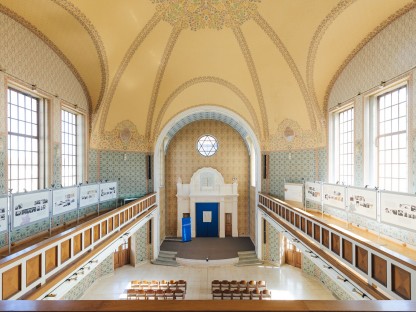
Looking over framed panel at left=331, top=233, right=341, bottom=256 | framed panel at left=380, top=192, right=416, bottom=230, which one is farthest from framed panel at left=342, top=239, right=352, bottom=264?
framed panel at left=380, top=192, right=416, bottom=230

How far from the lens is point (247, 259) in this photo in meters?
14.7

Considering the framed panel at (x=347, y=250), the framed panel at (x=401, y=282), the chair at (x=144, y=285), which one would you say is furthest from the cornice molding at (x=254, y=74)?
the framed panel at (x=401, y=282)

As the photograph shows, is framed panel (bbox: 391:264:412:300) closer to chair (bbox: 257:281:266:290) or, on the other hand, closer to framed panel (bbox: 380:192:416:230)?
framed panel (bbox: 380:192:416:230)

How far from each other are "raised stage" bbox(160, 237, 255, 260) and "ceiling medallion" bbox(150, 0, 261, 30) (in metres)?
11.7

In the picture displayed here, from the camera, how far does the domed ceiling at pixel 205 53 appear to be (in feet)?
26.3

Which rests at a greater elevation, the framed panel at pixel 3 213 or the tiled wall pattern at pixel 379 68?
the tiled wall pattern at pixel 379 68

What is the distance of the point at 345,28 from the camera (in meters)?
8.57

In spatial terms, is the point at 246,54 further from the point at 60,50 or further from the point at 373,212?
the point at 373,212

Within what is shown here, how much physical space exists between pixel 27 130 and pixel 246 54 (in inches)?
345

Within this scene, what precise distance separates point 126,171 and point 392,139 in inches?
447

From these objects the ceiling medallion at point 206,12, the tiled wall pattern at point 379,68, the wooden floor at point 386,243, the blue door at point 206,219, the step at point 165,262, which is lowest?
the step at point 165,262

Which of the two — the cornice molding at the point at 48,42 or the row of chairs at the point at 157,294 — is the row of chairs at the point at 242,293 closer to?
the row of chairs at the point at 157,294

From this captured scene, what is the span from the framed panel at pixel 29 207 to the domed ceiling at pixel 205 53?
4748 millimetres

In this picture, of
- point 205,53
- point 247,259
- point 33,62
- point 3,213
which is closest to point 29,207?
point 3,213
